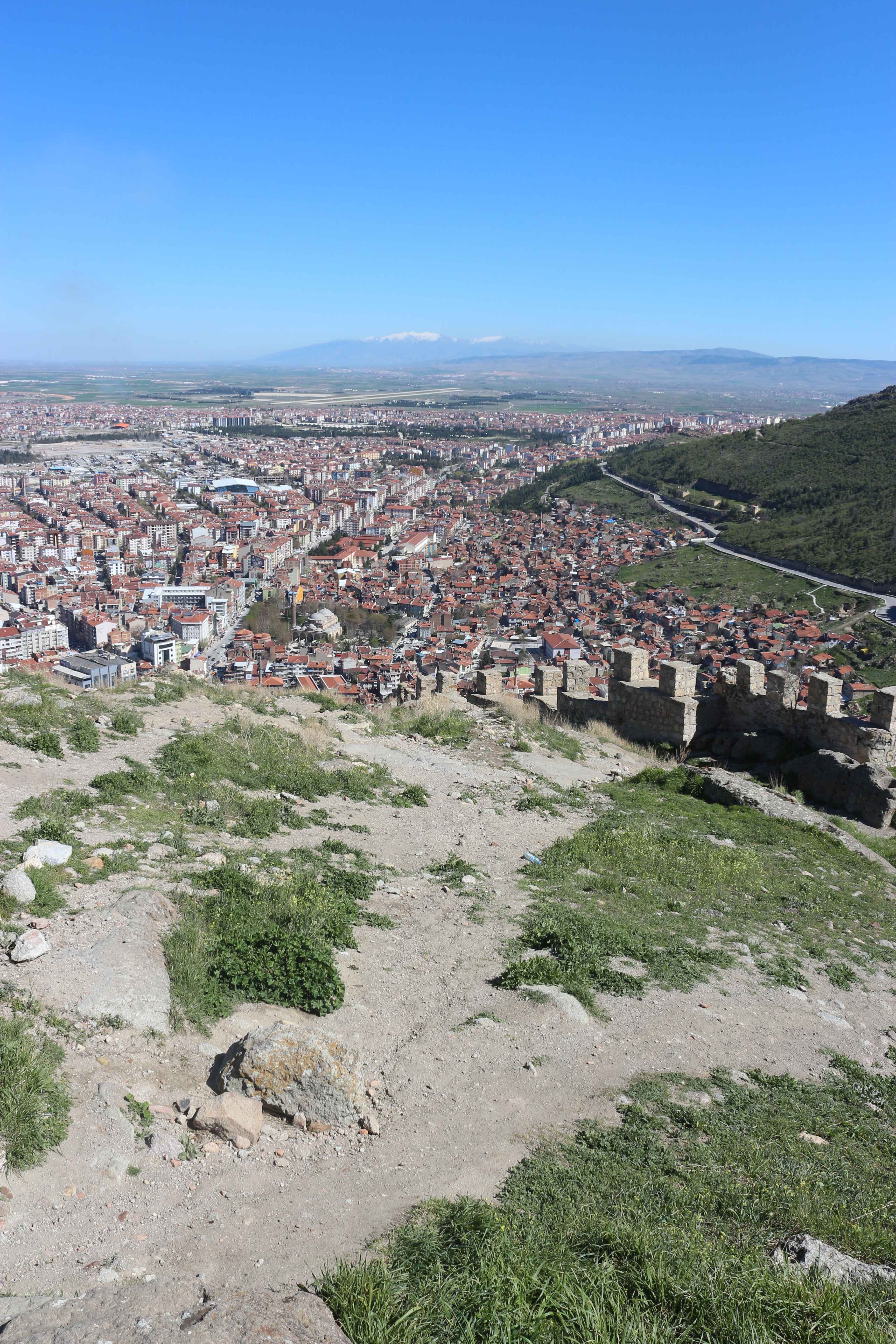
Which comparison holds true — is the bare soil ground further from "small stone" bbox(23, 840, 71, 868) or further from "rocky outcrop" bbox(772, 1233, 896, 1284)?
"rocky outcrop" bbox(772, 1233, 896, 1284)

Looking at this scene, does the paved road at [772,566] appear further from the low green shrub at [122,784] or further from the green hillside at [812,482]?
the low green shrub at [122,784]

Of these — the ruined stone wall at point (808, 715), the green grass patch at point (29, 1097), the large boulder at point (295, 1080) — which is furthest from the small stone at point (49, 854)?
the ruined stone wall at point (808, 715)

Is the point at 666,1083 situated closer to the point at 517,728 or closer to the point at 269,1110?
the point at 269,1110

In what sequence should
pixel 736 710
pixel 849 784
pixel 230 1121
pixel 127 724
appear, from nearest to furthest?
pixel 230 1121, pixel 127 724, pixel 849 784, pixel 736 710

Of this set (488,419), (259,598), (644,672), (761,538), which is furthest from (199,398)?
(644,672)

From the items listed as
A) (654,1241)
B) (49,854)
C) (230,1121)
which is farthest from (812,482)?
(230,1121)

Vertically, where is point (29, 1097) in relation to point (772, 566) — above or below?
above

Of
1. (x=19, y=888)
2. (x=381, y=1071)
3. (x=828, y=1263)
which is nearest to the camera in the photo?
(x=828, y=1263)

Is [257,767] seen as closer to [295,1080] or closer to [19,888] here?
[19,888]
